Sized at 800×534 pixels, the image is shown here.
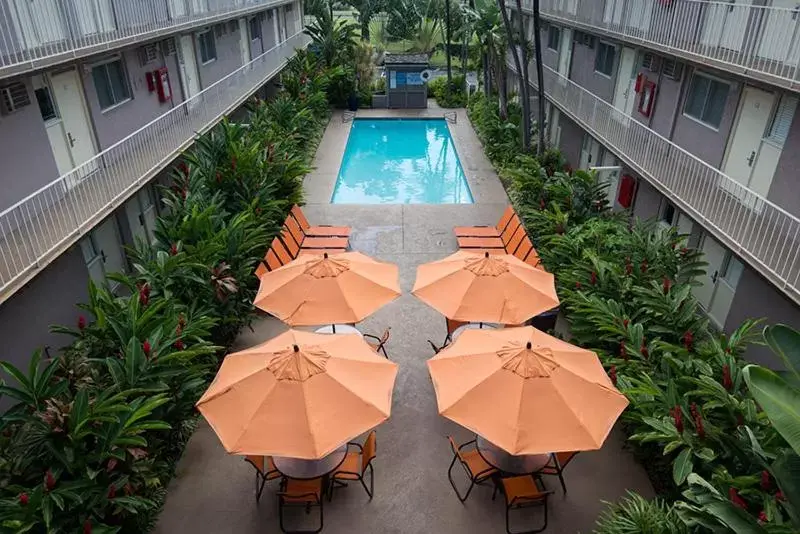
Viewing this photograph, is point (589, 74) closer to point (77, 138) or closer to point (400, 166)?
point (400, 166)

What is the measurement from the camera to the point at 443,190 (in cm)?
2172

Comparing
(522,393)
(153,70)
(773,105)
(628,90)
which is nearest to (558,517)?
(522,393)

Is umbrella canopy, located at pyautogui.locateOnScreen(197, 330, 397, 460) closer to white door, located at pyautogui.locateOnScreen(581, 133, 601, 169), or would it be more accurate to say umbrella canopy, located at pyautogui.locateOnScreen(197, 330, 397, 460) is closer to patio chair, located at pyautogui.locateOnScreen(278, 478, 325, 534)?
patio chair, located at pyautogui.locateOnScreen(278, 478, 325, 534)

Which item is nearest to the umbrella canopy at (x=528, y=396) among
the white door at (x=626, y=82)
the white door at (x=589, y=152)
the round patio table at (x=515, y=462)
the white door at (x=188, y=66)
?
the round patio table at (x=515, y=462)

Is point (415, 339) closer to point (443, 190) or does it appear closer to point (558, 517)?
point (558, 517)

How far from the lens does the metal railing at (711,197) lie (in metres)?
8.77

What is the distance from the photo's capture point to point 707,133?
12.6 m

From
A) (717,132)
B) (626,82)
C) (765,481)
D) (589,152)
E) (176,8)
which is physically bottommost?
(589,152)

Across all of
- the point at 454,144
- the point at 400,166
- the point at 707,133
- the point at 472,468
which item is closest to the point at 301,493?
the point at 472,468

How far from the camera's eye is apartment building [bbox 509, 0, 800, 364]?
949 cm

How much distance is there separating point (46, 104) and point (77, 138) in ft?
3.53

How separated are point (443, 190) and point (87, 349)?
15.8 m

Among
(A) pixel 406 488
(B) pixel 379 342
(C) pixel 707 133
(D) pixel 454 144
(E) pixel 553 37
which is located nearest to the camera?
(A) pixel 406 488

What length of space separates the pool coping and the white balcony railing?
169 inches
